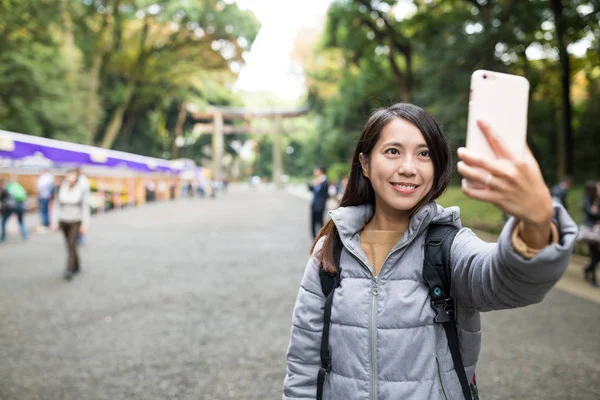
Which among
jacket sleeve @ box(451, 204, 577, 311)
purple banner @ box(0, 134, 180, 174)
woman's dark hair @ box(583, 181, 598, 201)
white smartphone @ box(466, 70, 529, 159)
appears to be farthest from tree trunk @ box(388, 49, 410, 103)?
white smartphone @ box(466, 70, 529, 159)

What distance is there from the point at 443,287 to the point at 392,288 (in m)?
0.15

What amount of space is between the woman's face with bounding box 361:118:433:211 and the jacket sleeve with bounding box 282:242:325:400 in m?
0.37

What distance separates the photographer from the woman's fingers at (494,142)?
2.91 feet

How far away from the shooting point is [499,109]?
3.03 feet

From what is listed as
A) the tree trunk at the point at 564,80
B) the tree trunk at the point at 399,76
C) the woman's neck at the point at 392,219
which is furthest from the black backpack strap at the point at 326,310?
the tree trunk at the point at 399,76

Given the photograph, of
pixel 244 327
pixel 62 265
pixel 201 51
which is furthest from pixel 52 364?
pixel 201 51

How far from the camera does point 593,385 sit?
3.49m

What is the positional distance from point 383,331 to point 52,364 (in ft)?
10.8

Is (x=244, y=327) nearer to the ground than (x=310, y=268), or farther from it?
nearer to the ground

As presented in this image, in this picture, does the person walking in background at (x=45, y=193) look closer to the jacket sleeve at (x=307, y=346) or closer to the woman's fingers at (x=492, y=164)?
the jacket sleeve at (x=307, y=346)

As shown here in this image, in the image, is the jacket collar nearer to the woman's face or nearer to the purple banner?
the woman's face

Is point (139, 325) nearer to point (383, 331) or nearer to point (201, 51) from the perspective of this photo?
point (383, 331)

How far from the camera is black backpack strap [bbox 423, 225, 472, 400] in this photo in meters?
1.41

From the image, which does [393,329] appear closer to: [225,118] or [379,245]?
[379,245]
